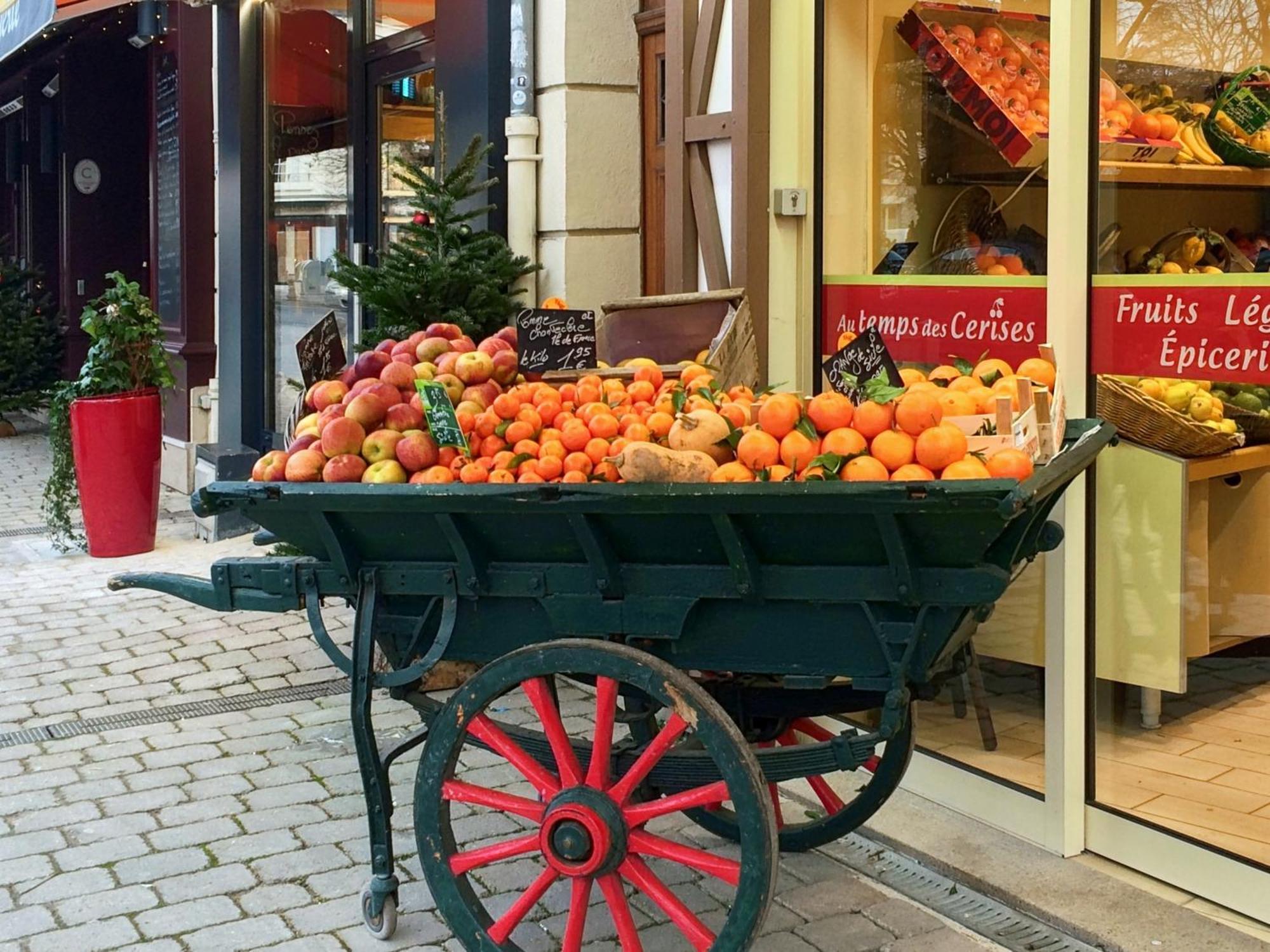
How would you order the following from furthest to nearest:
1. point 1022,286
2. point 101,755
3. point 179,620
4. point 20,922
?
point 179,620, point 101,755, point 1022,286, point 20,922

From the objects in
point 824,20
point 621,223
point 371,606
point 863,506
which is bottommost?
point 371,606

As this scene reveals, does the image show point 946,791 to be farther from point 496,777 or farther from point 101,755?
point 101,755

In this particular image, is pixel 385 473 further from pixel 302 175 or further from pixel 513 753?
pixel 302 175

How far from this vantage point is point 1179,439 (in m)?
4.14

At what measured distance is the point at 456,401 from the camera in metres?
3.90

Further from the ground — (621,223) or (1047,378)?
(621,223)

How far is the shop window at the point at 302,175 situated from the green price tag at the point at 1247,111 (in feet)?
18.6

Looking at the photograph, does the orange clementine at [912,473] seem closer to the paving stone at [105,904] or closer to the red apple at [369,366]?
the red apple at [369,366]

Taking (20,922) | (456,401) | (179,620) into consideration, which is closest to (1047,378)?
(456,401)

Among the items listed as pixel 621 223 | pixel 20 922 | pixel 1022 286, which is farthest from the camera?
pixel 621 223

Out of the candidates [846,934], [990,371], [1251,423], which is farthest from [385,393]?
[1251,423]

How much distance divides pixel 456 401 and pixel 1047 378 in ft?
4.94

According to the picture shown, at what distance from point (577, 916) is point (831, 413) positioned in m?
1.25

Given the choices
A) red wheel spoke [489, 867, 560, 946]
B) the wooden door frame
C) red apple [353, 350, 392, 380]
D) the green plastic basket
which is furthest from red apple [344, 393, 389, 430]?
the green plastic basket
